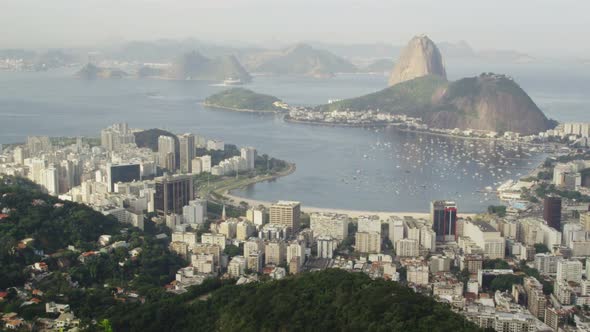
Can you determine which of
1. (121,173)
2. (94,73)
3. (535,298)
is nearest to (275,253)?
(535,298)

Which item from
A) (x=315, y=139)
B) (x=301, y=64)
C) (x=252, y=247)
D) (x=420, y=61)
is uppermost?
(x=420, y=61)

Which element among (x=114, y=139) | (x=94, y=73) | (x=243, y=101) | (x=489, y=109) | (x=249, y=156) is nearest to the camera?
(x=249, y=156)

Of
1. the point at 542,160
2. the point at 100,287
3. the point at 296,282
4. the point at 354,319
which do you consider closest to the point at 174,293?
the point at 100,287

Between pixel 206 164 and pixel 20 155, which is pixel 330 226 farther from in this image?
pixel 20 155

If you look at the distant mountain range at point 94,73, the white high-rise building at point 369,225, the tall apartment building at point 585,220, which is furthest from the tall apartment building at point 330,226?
the distant mountain range at point 94,73

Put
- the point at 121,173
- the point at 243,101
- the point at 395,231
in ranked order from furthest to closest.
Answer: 1. the point at 243,101
2. the point at 121,173
3. the point at 395,231

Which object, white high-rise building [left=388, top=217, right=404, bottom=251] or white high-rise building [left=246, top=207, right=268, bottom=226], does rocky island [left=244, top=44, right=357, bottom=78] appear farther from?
white high-rise building [left=388, top=217, right=404, bottom=251]
